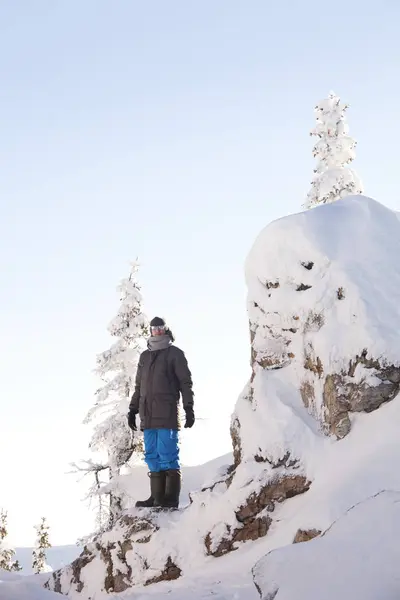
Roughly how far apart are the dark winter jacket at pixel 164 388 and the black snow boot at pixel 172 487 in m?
0.77

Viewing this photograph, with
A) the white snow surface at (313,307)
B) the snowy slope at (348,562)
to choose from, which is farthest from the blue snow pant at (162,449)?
the snowy slope at (348,562)

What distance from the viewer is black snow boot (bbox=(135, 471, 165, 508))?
369 inches

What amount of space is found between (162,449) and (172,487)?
2.40 ft

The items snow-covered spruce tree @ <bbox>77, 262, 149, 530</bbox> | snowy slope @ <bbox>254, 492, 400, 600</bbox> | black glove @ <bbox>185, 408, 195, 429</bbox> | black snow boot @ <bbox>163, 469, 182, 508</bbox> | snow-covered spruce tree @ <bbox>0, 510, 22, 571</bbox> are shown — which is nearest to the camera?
snowy slope @ <bbox>254, 492, 400, 600</bbox>

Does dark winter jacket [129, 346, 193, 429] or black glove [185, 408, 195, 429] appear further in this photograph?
dark winter jacket [129, 346, 193, 429]

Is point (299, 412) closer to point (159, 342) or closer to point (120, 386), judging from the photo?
point (159, 342)

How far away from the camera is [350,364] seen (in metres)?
8.29

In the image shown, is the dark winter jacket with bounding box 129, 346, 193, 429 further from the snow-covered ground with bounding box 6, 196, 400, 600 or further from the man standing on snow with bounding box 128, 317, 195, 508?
the snow-covered ground with bounding box 6, 196, 400, 600

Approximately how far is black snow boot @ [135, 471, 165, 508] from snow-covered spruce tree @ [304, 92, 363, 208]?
17.3 metres

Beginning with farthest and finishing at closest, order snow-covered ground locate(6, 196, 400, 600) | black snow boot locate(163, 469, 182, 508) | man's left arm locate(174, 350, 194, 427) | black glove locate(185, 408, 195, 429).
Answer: black snow boot locate(163, 469, 182, 508) → man's left arm locate(174, 350, 194, 427) → black glove locate(185, 408, 195, 429) → snow-covered ground locate(6, 196, 400, 600)

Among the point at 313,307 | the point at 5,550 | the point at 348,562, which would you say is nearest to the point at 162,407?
the point at 313,307

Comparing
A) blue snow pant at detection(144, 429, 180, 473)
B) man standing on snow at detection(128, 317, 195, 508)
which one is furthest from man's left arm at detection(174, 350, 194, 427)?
blue snow pant at detection(144, 429, 180, 473)

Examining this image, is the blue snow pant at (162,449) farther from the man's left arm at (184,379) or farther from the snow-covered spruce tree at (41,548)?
the snow-covered spruce tree at (41,548)

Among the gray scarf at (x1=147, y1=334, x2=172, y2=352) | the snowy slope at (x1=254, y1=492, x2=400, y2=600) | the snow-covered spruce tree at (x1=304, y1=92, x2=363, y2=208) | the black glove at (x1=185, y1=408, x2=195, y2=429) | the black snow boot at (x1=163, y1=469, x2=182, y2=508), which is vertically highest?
the snow-covered spruce tree at (x1=304, y1=92, x2=363, y2=208)
